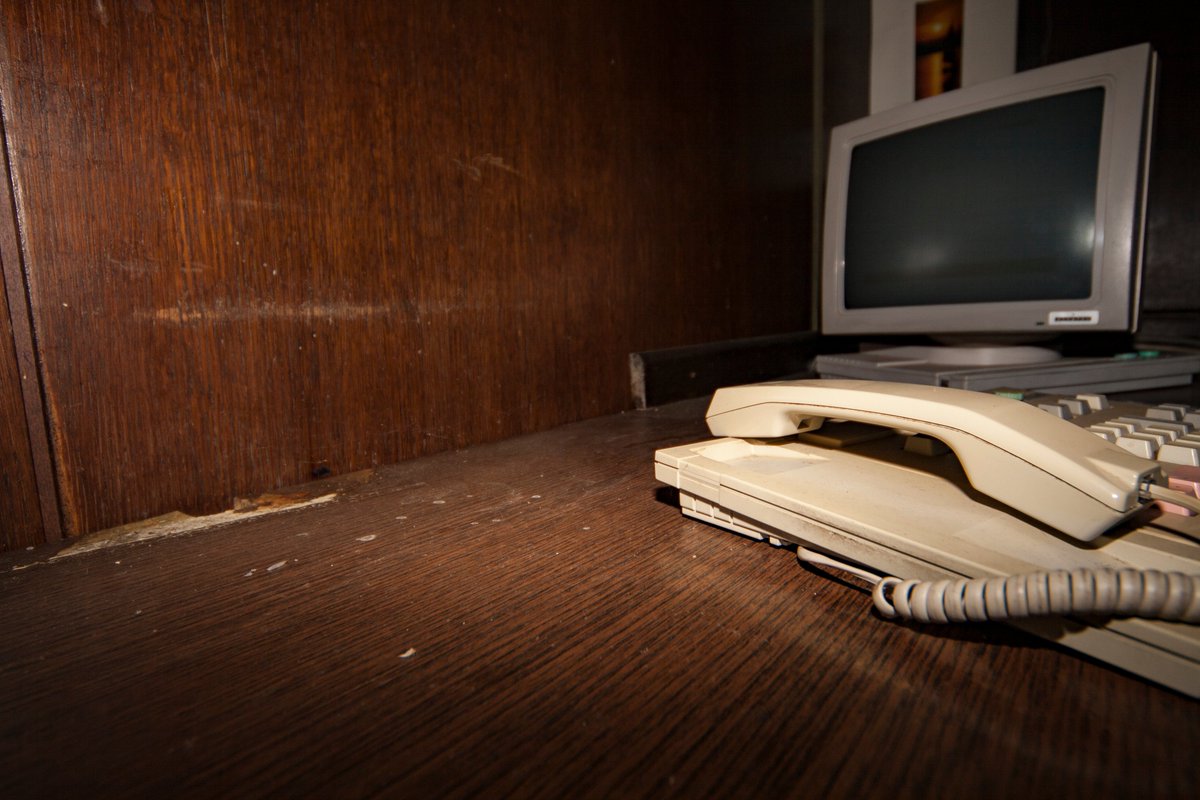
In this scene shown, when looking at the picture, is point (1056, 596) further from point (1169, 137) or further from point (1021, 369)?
point (1169, 137)

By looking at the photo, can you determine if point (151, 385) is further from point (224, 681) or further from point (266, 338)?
point (224, 681)

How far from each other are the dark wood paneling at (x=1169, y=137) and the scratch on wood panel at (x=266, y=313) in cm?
172

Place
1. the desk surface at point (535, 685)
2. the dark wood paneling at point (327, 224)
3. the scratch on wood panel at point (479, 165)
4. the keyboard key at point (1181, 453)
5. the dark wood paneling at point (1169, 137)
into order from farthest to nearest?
the dark wood paneling at point (1169, 137), the scratch on wood panel at point (479, 165), the dark wood paneling at point (327, 224), the keyboard key at point (1181, 453), the desk surface at point (535, 685)

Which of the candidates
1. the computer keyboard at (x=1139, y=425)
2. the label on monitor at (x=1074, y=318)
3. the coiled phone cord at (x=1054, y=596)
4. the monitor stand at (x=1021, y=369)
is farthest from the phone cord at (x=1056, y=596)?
the label on monitor at (x=1074, y=318)

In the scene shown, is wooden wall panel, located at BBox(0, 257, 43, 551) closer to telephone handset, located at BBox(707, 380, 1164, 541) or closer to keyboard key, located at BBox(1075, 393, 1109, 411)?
telephone handset, located at BBox(707, 380, 1164, 541)

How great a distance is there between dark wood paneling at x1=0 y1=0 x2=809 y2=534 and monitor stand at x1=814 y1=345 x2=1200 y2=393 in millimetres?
417

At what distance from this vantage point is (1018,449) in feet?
1.16

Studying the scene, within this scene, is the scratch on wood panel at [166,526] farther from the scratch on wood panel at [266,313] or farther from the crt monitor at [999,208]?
the crt monitor at [999,208]

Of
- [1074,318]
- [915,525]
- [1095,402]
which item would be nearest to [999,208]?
[1074,318]

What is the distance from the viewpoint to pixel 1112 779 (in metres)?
0.23

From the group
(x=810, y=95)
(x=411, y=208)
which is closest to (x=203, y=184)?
(x=411, y=208)

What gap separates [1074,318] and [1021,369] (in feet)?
0.45

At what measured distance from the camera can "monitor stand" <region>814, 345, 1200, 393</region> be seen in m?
0.90

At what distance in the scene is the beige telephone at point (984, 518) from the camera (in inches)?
10.6
